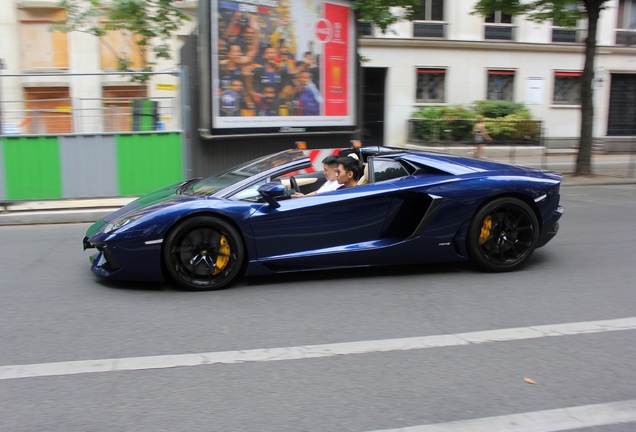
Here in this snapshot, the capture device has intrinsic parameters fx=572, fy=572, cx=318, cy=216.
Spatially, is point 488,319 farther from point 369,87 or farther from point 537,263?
point 369,87

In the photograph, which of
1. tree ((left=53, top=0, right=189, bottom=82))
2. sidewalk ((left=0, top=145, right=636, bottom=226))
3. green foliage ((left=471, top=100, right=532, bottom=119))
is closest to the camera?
sidewalk ((left=0, top=145, right=636, bottom=226))

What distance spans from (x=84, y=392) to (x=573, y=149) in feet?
72.1

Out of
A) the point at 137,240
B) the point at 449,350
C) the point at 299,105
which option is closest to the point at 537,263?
the point at 449,350

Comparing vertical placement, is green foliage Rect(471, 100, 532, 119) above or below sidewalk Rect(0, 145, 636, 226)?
above

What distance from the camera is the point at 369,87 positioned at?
23.3 m

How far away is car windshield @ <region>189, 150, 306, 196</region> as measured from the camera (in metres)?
5.64

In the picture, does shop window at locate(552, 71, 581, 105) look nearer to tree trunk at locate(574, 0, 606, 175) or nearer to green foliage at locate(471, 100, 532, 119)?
green foliage at locate(471, 100, 532, 119)

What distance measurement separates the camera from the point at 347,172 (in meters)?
5.83

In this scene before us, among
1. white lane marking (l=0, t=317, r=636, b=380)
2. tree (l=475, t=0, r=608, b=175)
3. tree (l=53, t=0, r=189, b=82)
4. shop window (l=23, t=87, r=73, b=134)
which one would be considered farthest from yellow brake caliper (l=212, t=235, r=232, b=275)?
tree (l=475, t=0, r=608, b=175)

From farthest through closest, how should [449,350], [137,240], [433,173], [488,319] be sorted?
1. [433,173]
2. [137,240]
3. [488,319]
4. [449,350]

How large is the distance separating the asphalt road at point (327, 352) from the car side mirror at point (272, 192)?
2.72ft

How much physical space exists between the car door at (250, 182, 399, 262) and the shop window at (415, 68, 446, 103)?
1882 centimetres

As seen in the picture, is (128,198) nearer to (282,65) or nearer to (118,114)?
(118,114)

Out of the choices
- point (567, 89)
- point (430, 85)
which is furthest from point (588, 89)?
point (567, 89)
